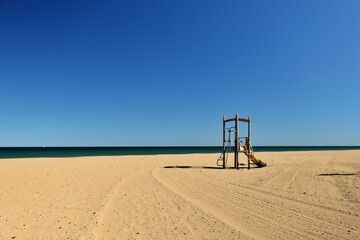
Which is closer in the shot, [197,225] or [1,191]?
[197,225]

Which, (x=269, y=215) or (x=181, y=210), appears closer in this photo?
(x=269, y=215)

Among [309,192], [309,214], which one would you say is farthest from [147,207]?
[309,192]

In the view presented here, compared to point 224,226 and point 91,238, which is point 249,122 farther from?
point 91,238

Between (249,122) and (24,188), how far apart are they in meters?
15.6

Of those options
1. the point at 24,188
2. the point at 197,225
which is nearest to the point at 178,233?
the point at 197,225

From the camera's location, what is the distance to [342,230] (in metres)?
6.68

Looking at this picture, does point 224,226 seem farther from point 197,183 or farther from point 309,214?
point 197,183

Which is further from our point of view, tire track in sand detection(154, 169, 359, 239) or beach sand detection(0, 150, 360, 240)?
beach sand detection(0, 150, 360, 240)

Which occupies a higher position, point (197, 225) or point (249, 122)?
point (249, 122)

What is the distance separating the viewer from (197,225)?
283 inches

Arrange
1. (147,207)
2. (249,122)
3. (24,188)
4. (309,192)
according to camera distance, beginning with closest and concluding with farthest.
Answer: (147,207)
(309,192)
(24,188)
(249,122)

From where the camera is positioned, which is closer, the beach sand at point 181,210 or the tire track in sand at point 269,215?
the tire track in sand at point 269,215

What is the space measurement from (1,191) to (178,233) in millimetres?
9340

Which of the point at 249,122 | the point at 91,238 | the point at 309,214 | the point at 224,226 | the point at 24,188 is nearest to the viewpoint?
the point at 91,238
